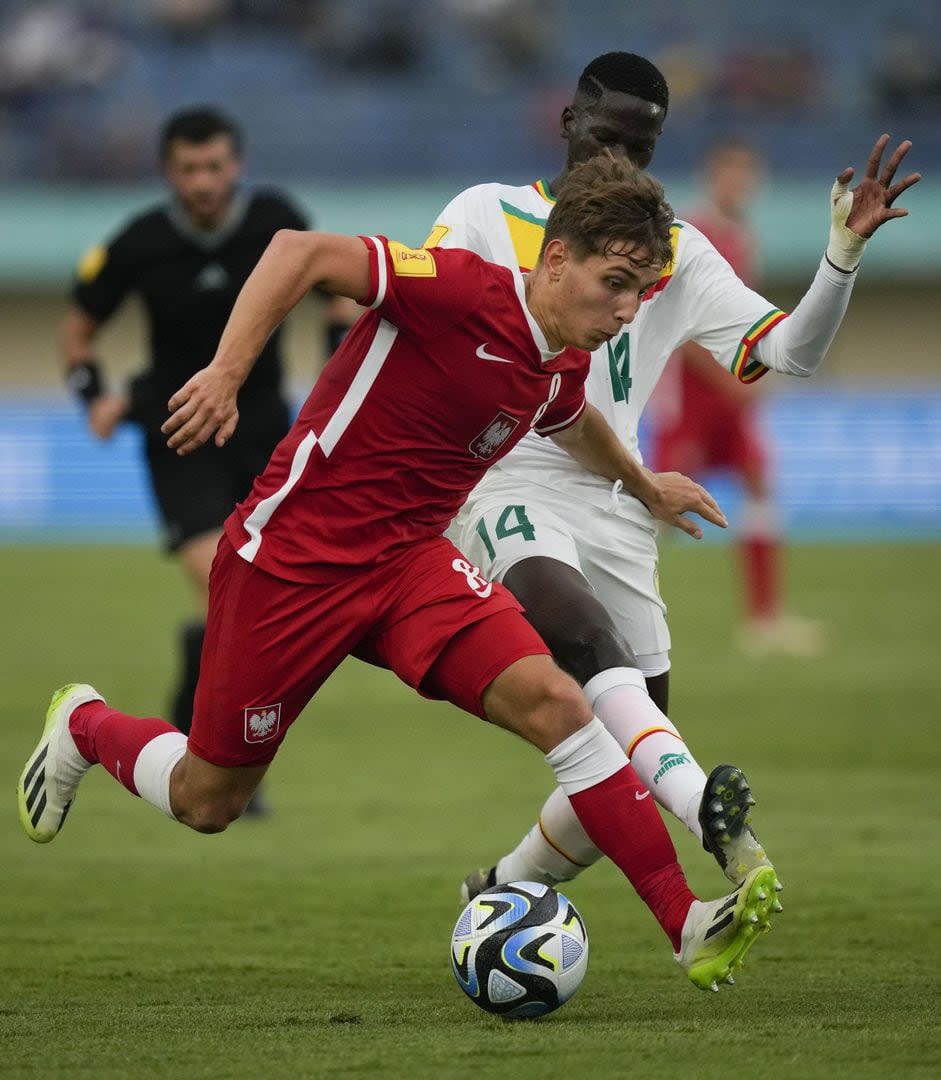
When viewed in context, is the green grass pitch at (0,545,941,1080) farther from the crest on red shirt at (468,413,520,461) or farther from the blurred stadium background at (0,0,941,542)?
the blurred stadium background at (0,0,941,542)

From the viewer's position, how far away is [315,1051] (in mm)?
4043

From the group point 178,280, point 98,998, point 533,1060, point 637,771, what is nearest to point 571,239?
point 637,771

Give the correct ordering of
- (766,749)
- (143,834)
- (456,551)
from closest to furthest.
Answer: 1. (456,551)
2. (143,834)
3. (766,749)

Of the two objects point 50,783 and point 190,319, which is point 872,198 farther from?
point 190,319

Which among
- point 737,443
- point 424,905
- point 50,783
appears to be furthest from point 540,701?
point 737,443

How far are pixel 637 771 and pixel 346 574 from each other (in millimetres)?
924

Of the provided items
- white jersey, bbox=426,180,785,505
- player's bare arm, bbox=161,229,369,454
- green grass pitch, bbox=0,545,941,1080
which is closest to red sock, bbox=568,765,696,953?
green grass pitch, bbox=0,545,941,1080

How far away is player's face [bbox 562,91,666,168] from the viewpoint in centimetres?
526

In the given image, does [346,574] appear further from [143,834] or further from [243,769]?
[143,834]

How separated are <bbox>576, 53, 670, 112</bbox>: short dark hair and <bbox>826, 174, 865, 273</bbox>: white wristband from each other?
62 centimetres

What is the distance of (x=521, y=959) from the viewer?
4.46 m

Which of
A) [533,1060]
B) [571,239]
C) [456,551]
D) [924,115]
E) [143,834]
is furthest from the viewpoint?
[924,115]

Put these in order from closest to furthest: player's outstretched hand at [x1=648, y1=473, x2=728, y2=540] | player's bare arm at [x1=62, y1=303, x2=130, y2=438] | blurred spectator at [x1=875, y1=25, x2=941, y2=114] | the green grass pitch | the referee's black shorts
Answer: the green grass pitch
player's outstretched hand at [x1=648, y1=473, x2=728, y2=540]
the referee's black shorts
player's bare arm at [x1=62, y1=303, x2=130, y2=438]
blurred spectator at [x1=875, y1=25, x2=941, y2=114]

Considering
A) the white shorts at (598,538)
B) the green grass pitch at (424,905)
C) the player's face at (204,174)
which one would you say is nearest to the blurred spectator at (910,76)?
the green grass pitch at (424,905)
